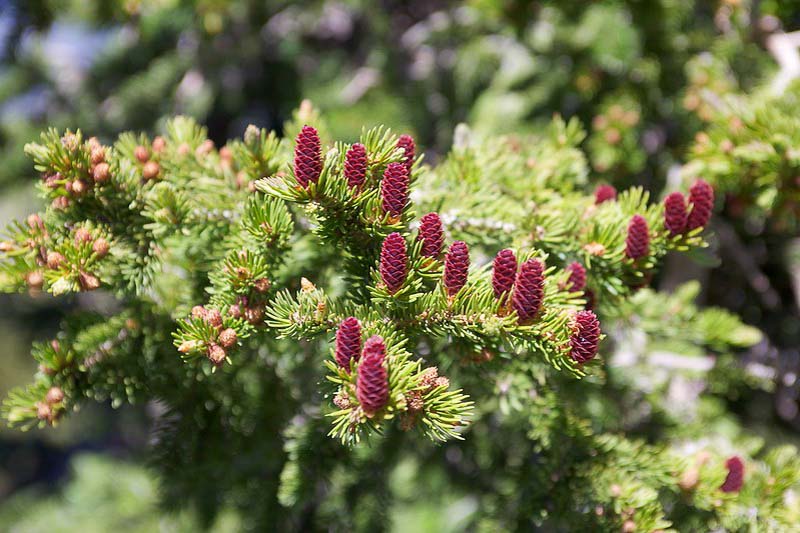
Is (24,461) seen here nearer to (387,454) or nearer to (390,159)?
(387,454)

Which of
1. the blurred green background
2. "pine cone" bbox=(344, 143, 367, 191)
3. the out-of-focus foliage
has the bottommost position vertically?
the out-of-focus foliage

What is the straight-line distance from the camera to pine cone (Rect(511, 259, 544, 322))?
0.77 meters

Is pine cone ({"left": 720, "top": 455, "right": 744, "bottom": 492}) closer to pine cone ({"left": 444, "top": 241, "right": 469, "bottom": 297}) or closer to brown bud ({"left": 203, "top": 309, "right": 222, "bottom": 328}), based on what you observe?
pine cone ({"left": 444, "top": 241, "right": 469, "bottom": 297})

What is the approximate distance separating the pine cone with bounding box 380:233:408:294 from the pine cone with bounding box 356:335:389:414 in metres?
0.11

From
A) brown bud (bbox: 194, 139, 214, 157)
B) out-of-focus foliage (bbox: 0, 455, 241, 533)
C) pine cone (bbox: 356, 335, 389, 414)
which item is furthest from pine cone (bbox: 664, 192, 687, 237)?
out-of-focus foliage (bbox: 0, 455, 241, 533)

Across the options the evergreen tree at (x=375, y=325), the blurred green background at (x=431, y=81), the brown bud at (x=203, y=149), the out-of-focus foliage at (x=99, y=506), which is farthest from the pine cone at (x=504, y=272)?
the out-of-focus foliage at (x=99, y=506)

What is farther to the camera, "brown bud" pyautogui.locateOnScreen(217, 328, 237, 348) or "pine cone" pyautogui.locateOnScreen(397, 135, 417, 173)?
"pine cone" pyautogui.locateOnScreen(397, 135, 417, 173)

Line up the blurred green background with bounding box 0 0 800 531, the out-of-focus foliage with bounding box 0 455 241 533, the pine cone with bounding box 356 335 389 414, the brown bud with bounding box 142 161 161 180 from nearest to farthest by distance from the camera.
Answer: the pine cone with bounding box 356 335 389 414 → the brown bud with bounding box 142 161 161 180 → the blurred green background with bounding box 0 0 800 531 → the out-of-focus foliage with bounding box 0 455 241 533

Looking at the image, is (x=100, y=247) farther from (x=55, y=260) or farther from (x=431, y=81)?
(x=431, y=81)

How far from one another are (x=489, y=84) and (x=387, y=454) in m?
1.47

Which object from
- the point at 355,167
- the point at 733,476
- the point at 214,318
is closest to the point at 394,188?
the point at 355,167

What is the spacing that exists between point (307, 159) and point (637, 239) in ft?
1.76

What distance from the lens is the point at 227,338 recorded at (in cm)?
82

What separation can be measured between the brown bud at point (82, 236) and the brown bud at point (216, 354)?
27cm
